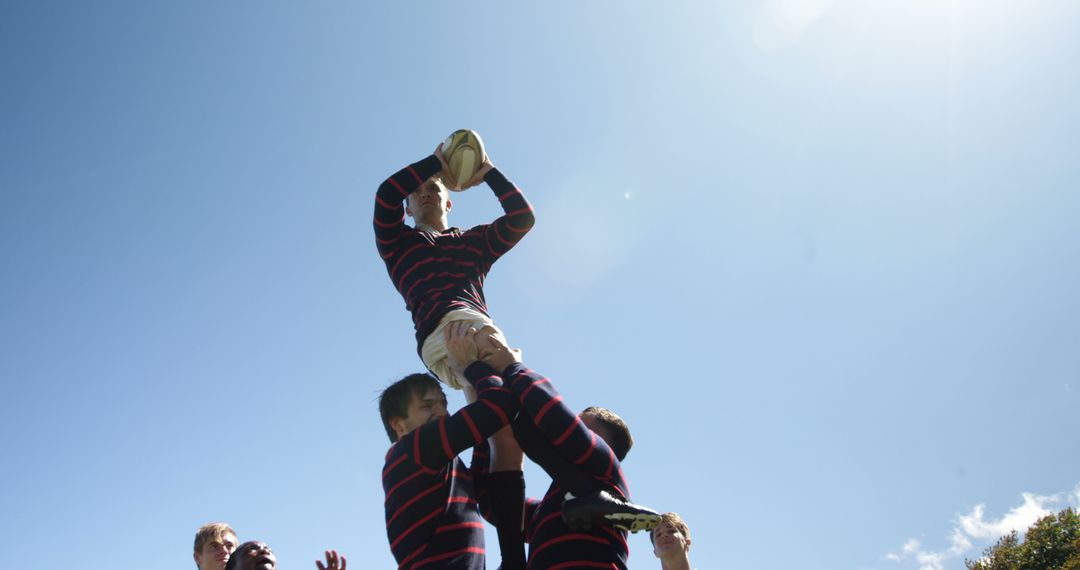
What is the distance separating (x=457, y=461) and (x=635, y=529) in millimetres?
802

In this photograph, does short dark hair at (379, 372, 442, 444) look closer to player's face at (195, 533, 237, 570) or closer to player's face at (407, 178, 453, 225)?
player's face at (407, 178, 453, 225)

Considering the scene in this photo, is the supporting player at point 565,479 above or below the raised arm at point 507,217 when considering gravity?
below

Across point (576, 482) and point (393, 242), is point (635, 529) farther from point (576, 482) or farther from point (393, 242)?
point (393, 242)

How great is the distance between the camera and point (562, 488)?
100.0 inches

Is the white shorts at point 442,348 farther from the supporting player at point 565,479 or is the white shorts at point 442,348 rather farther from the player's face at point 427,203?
the player's face at point 427,203

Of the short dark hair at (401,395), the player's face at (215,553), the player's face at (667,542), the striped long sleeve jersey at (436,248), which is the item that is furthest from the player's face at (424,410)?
the player's face at (215,553)

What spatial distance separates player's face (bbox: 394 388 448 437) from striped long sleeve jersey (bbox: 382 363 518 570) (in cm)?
34

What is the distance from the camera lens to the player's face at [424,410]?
288 cm

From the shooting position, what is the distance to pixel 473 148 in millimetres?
4031

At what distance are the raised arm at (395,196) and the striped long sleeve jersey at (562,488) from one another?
1.74 meters

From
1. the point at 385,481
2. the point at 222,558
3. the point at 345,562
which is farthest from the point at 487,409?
the point at 222,558

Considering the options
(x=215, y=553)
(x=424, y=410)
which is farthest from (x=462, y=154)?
Answer: (x=215, y=553)


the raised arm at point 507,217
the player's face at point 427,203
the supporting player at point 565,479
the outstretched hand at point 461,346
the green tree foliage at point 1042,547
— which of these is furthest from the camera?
the green tree foliage at point 1042,547

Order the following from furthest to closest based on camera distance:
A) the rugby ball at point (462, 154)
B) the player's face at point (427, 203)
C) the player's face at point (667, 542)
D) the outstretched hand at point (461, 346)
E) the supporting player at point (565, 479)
→ the player's face at point (427, 203) → the rugby ball at point (462, 154) → the player's face at point (667, 542) → the outstretched hand at point (461, 346) → the supporting player at point (565, 479)
